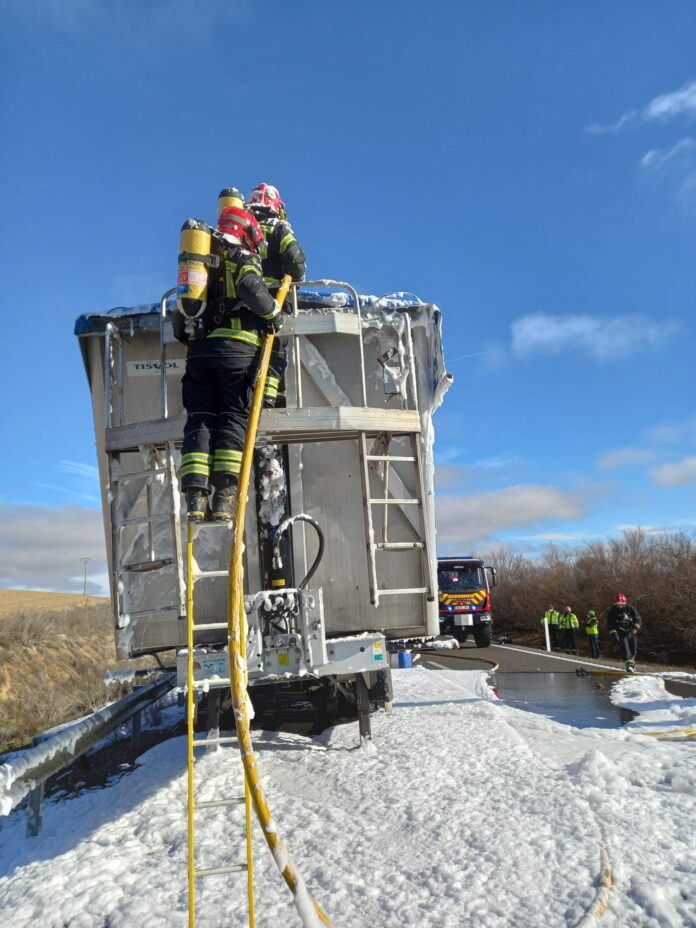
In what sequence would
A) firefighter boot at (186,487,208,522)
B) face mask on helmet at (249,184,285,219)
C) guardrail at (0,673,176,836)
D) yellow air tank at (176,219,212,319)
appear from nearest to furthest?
guardrail at (0,673,176,836) < firefighter boot at (186,487,208,522) < yellow air tank at (176,219,212,319) < face mask on helmet at (249,184,285,219)

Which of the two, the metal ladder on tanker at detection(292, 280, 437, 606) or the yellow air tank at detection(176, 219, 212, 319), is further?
the metal ladder on tanker at detection(292, 280, 437, 606)

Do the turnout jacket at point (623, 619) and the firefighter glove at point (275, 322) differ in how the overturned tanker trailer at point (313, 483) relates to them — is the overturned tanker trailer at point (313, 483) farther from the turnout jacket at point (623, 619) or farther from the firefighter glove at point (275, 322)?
the turnout jacket at point (623, 619)

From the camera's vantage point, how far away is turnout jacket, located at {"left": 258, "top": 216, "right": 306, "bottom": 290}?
14.9 ft

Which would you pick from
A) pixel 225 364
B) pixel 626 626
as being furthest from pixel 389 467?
pixel 626 626

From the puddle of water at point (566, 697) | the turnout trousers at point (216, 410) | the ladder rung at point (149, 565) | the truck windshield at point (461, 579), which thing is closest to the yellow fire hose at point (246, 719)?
the turnout trousers at point (216, 410)

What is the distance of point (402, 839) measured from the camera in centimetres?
323

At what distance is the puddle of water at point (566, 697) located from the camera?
22.3ft

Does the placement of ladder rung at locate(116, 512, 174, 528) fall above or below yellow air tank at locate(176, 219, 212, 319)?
below

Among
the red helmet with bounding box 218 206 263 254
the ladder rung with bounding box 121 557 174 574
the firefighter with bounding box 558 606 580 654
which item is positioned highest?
the red helmet with bounding box 218 206 263 254

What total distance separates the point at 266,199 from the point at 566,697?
286 inches

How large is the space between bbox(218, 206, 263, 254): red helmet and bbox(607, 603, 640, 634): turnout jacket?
35.0 ft

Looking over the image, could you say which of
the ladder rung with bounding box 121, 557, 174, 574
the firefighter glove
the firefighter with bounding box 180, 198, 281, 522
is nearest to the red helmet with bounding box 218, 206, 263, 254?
the firefighter with bounding box 180, 198, 281, 522

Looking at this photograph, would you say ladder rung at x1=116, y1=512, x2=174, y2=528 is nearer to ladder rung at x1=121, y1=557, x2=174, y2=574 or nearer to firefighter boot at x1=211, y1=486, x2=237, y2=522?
ladder rung at x1=121, y1=557, x2=174, y2=574

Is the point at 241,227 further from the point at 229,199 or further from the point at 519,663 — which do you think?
the point at 519,663
